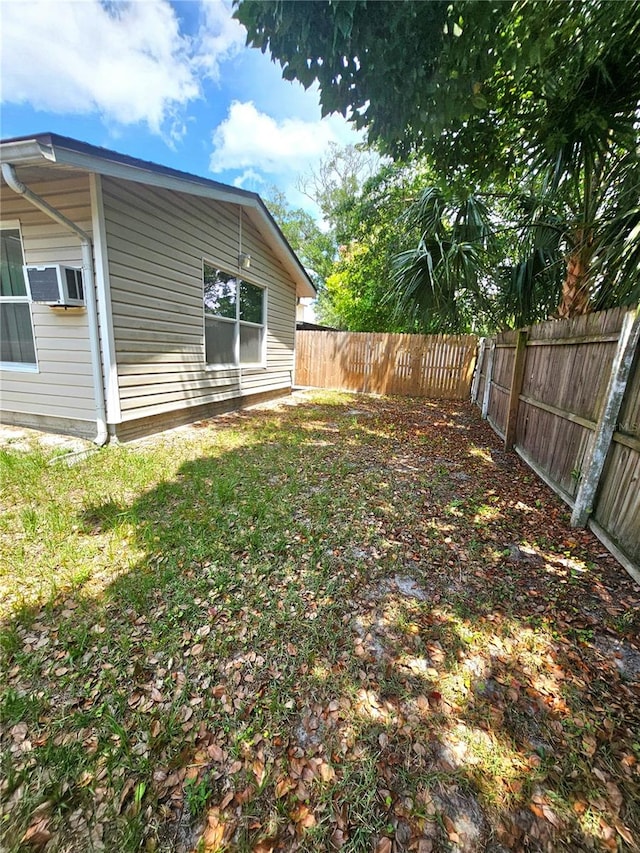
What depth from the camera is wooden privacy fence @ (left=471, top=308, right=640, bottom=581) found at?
240 centimetres

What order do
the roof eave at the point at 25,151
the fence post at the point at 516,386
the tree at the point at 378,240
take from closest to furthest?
the roof eave at the point at 25,151 → the fence post at the point at 516,386 → the tree at the point at 378,240

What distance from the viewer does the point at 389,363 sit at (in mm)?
10719

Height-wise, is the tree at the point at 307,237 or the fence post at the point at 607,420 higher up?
the tree at the point at 307,237

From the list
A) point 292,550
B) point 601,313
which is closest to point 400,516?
point 292,550

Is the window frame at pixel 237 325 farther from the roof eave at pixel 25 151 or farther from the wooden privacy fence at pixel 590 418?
the wooden privacy fence at pixel 590 418

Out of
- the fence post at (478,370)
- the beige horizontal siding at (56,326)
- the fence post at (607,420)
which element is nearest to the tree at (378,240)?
the fence post at (478,370)

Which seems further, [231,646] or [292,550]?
[292,550]

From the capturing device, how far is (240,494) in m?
3.35

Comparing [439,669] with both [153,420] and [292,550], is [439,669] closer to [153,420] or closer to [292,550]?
[292,550]

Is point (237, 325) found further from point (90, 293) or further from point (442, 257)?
point (442, 257)

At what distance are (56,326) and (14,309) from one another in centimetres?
84

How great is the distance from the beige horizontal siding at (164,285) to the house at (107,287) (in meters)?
0.02

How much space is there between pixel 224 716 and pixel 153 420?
4.35m

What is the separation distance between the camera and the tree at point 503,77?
8.28 ft
